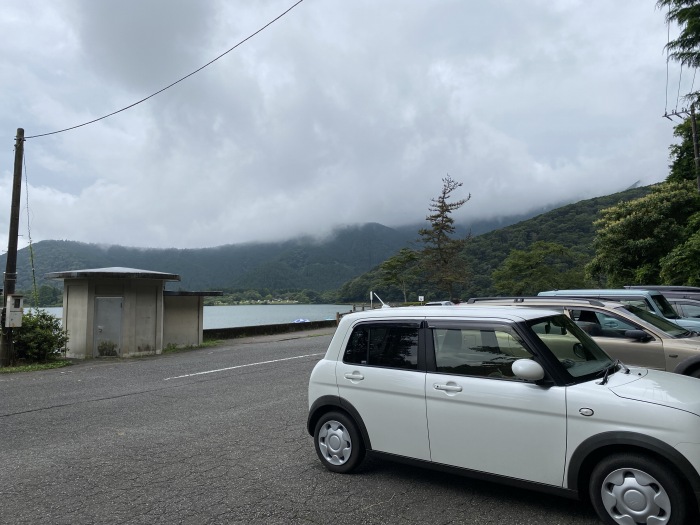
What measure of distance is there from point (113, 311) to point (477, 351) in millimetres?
15357

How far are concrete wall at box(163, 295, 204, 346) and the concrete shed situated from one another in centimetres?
145

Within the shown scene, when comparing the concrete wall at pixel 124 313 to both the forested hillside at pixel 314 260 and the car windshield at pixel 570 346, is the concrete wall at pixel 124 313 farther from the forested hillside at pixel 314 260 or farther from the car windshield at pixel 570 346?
the car windshield at pixel 570 346

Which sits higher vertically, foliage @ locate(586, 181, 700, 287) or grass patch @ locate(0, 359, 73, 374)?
foliage @ locate(586, 181, 700, 287)

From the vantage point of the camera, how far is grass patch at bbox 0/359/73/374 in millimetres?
13538

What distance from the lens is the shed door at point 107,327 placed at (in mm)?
16656

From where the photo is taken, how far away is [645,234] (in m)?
30.2

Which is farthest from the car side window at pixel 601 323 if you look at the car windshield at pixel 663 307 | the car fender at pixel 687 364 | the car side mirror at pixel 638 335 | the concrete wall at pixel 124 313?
the concrete wall at pixel 124 313

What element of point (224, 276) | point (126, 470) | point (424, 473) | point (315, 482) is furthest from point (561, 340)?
point (224, 276)

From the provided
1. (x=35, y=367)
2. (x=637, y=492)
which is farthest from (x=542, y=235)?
(x=637, y=492)

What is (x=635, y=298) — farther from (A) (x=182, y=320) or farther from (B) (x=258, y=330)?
(B) (x=258, y=330)

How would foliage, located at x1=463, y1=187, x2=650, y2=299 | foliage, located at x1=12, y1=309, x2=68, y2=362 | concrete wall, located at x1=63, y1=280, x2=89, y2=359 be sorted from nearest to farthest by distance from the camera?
foliage, located at x1=12, y1=309, x2=68, y2=362 < concrete wall, located at x1=63, y1=280, x2=89, y2=359 < foliage, located at x1=463, y1=187, x2=650, y2=299

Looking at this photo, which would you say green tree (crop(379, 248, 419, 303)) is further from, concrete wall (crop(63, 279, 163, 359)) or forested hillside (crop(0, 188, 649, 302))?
concrete wall (crop(63, 279, 163, 359))

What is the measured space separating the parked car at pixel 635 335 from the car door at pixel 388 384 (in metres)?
3.81

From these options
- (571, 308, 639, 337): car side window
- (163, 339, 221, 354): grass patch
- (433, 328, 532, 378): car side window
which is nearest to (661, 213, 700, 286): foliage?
(571, 308, 639, 337): car side window
